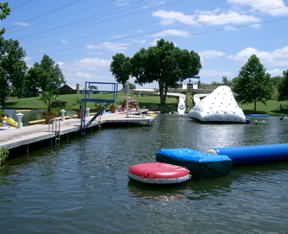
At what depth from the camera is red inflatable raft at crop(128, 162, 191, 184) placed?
12.9 meters

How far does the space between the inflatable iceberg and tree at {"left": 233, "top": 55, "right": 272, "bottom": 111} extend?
85.2 feet

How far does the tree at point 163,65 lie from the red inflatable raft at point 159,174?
237 ft

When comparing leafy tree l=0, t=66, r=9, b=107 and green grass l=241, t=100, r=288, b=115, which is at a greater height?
leafy tree l=0, t=66, r=9, b=107

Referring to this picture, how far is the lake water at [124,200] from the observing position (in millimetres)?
9414

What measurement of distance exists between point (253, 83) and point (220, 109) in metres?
31.4

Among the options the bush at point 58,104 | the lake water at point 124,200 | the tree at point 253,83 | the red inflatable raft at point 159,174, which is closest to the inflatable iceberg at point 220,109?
the tree at point 253,83

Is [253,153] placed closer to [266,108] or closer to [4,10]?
[4,10]

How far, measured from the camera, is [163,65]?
283ft

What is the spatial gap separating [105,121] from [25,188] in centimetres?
2546

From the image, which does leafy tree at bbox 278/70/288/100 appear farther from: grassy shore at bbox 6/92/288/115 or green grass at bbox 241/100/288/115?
green grass at bbox 241/100/288/115

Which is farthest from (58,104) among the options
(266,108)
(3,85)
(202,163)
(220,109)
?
(202,163)

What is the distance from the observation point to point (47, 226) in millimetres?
9227

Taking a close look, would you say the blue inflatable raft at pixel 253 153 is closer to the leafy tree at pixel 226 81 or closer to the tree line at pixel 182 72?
the tree line at pixel 182 72

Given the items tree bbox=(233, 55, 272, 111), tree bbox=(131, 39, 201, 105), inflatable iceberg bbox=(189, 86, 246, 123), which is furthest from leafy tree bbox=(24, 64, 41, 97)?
inflatable iceberg bbox=(189, 86, 246, 123)
